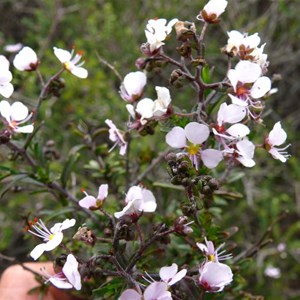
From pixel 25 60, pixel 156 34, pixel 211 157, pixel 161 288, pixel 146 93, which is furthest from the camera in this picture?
pixel 146 93

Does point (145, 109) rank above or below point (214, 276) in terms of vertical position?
above

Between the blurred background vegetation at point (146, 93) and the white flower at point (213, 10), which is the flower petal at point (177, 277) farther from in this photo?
the blurred background vegetation at point (146, 93)

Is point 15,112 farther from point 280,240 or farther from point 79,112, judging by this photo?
point 280,240

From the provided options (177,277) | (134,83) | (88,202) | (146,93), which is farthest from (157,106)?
(146,93)

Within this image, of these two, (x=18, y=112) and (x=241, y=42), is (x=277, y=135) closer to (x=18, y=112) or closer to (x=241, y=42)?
(x=241, y=42)

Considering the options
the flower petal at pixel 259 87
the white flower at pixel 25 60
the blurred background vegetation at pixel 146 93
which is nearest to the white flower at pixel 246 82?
the flower petal at pixel 259 87

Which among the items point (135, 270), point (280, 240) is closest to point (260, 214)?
point (280, 240)

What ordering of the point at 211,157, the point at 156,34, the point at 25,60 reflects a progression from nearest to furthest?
the point at 211,157
the point at 156,34
the point at 25,60
